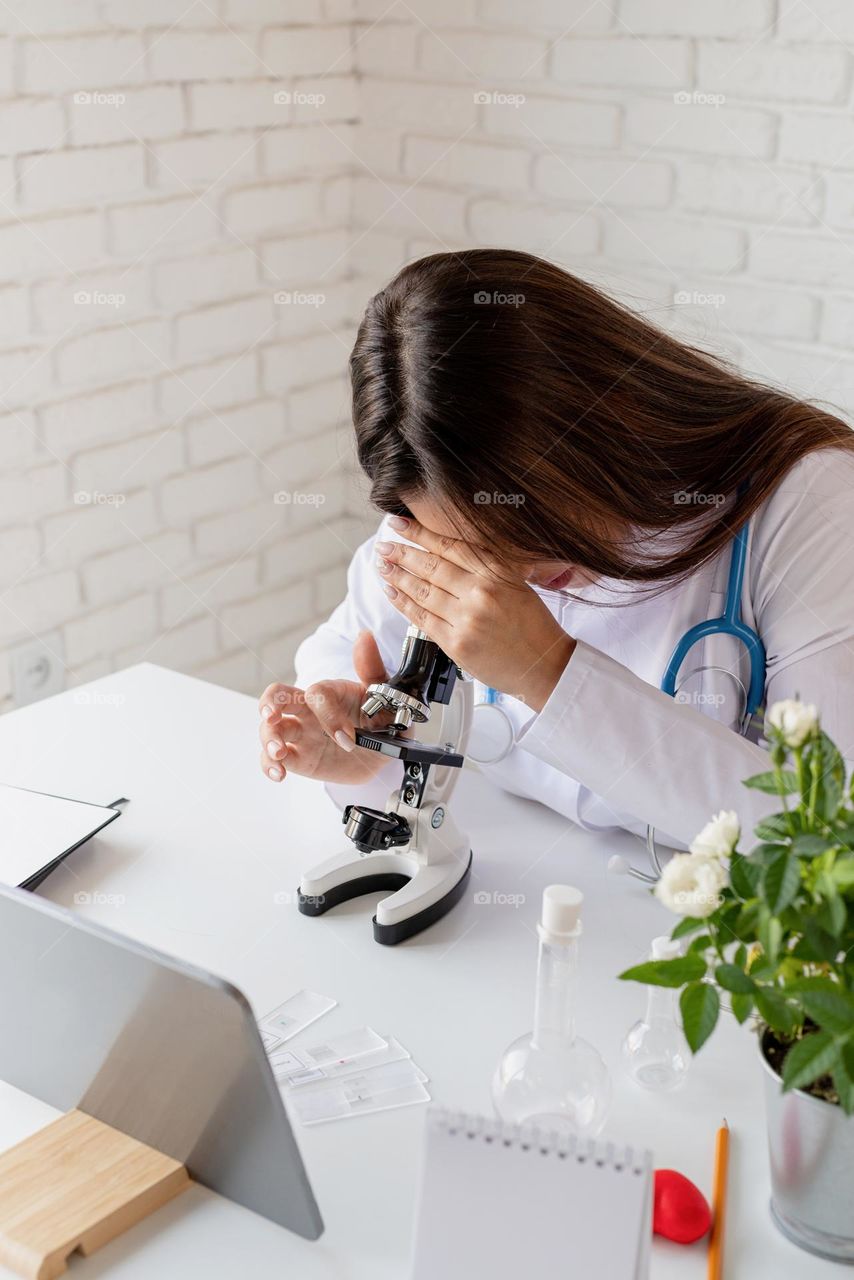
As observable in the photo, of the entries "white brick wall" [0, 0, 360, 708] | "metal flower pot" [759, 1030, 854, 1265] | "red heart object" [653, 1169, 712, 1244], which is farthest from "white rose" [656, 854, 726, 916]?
"white brick wall" [0, 0, 360, 708]

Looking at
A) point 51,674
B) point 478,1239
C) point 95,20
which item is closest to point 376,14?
point 95,20

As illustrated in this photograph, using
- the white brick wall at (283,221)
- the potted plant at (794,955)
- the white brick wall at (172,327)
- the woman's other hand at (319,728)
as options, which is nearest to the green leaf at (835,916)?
the potted plant at (794,955)

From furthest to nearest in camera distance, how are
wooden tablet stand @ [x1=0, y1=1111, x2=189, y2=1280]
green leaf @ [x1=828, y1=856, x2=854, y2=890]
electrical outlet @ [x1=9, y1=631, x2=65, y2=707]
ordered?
electrical outlet @ [x1=9, y1=631, x2=65, y2=707] < wooden tablet stand @ [x1=0, y1=1111, x2=189, y2=1280] < green leaf @ [x1=828, y1=856, x2=854, y2=890]

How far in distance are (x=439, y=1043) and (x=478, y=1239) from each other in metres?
0.30

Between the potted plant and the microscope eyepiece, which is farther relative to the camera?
the microscope eyepiece

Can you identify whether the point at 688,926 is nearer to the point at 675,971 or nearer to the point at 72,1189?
the point at 675,971

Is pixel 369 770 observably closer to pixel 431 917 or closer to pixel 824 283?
pixel 431 917

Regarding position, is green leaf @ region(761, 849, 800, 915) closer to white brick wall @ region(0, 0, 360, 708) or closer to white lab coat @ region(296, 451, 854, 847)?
white lab coat @ region(296, 451, 854, 847)

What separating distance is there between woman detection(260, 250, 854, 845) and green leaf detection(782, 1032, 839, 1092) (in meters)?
0.50

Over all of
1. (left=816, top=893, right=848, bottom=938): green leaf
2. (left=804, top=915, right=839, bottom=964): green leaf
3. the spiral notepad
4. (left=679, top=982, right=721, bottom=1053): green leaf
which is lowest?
the spiral notepad

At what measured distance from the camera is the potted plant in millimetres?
757

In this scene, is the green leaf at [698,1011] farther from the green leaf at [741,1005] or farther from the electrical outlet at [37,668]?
the electrical outlet at [37,668]

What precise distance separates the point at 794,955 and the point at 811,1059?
6 centimetres

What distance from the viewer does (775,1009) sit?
2.59ft
